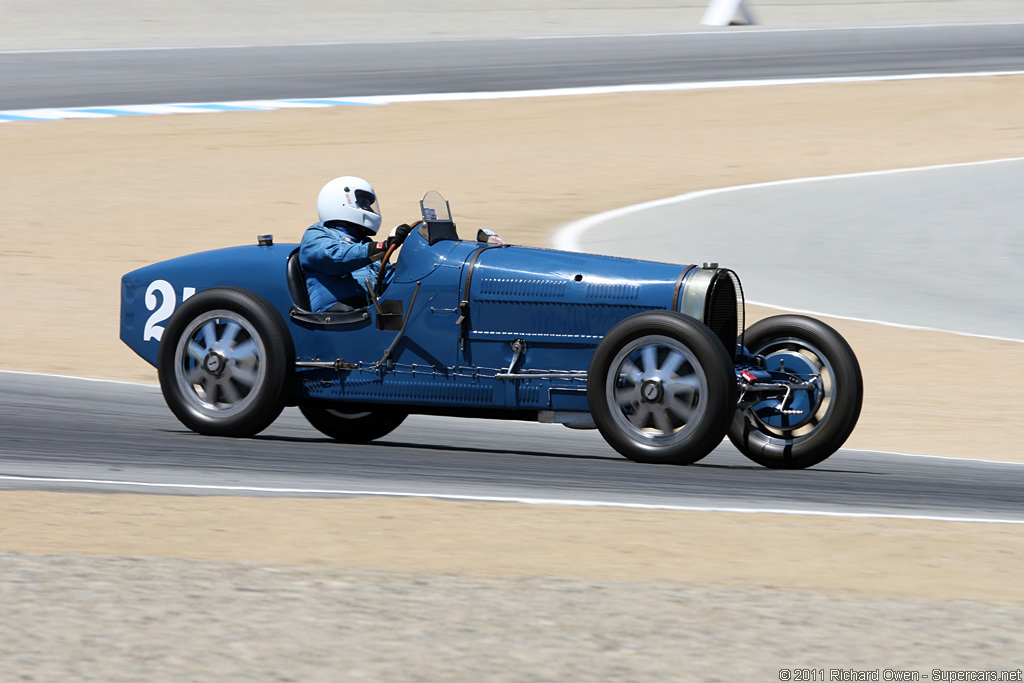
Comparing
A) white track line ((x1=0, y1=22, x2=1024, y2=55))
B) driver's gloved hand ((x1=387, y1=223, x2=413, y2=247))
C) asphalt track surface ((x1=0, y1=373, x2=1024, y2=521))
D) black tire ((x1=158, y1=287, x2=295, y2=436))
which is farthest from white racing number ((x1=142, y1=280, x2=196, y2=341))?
white track line ((x1=0, y1=22, x2=1024, y2=55))

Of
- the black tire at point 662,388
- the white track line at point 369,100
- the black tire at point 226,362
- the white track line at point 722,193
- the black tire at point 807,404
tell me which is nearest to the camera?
the black tire at point 662,388

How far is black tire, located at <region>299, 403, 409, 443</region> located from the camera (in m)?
9.12

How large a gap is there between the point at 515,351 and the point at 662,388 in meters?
0.89

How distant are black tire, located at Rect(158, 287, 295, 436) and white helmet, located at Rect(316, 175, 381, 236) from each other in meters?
0.61

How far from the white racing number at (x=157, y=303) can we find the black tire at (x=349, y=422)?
921mm

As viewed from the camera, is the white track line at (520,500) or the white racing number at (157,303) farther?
the white racing number at (157,303)

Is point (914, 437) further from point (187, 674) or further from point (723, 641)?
point (187, 674)

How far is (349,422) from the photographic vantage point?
Result: 29.9 feet

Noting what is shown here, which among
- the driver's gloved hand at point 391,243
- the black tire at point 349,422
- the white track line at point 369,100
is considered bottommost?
the black tire at point 349,422

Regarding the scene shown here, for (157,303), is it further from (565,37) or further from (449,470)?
(565,37)

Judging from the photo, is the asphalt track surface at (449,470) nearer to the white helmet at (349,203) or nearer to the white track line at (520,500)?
the white track line at (520,500)

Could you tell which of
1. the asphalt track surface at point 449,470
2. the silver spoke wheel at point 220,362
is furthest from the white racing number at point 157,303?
the asphalt track surface at point 449,470

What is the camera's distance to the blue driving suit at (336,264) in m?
8.38

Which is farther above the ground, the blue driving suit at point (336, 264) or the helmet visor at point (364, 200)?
the helmet visor at point (364, 200)
